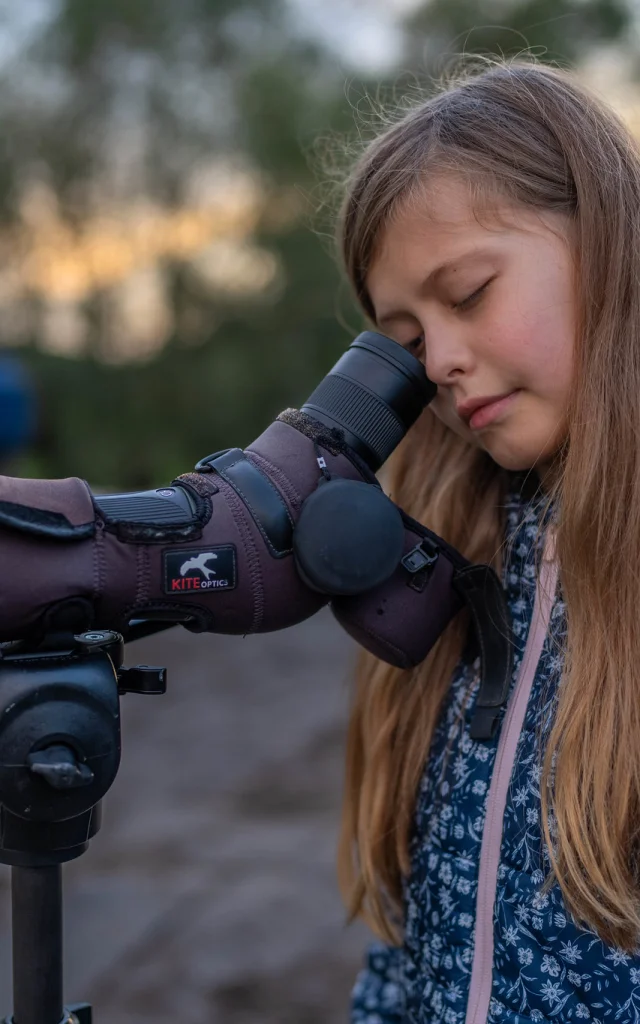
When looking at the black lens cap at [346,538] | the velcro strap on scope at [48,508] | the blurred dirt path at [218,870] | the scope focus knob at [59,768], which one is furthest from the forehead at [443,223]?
the blurred dirt path at [218,870]

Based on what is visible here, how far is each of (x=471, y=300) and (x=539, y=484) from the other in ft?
0.68

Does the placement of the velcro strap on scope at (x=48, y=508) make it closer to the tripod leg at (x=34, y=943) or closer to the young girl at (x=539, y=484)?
the tripod leg at (x=34, y=943)

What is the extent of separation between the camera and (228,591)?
0.72 meters

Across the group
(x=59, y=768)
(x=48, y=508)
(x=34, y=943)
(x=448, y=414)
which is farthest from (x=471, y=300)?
(x=34, y=943)

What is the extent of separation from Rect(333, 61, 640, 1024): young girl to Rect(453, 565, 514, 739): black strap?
0.01 m

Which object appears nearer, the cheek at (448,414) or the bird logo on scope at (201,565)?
the bird logo on scope at (201,565)

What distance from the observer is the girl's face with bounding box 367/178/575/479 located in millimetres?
831

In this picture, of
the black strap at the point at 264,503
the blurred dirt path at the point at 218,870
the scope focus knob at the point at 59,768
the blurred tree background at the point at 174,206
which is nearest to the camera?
the scope focus knob at the point at 59,768

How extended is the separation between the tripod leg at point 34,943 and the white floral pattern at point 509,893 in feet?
1.18

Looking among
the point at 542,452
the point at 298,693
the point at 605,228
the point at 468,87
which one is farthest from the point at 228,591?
the point at 298,693

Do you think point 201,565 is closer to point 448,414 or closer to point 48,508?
point 48,508

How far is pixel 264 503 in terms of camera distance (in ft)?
2.43

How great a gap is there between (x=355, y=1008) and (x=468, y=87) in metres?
0.95

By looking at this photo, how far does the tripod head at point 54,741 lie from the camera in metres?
0.65
